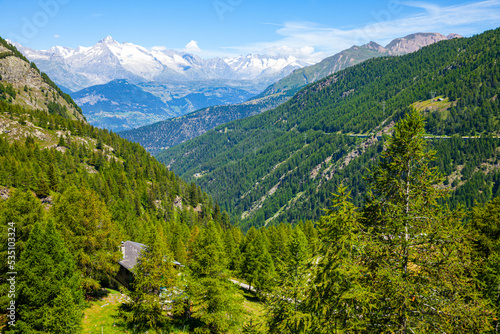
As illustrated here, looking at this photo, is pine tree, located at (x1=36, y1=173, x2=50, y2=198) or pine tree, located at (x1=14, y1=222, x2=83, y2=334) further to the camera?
pine tree, located at (x1=36, y1=173, x2=50, y2=198)

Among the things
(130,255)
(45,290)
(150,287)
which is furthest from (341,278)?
(130,255)

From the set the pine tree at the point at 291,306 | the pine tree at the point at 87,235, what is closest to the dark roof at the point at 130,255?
the pine tree at the point at 87,235

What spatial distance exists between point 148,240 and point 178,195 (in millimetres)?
115748

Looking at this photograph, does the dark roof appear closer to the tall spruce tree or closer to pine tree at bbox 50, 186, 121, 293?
pine tree at bbox 50, 186, 121, 293

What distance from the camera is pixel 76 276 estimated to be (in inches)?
1045

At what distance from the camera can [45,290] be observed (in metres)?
23.5

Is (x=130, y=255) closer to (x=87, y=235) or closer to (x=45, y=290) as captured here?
(x=87, y=235)

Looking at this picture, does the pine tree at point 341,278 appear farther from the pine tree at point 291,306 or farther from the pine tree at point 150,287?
the pine tree at point 150,287

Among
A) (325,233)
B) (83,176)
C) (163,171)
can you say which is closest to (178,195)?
(163,171)

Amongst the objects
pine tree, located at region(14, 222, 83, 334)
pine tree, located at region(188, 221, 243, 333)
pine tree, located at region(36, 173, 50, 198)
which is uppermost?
pine tree, located at region(36, 173, 50, 198)

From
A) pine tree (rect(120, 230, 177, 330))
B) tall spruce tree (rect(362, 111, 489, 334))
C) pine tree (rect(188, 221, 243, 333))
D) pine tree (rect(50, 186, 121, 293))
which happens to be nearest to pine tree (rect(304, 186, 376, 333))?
tall spruce tree (rect(362, 111, 489, 334))

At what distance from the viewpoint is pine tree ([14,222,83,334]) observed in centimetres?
2236

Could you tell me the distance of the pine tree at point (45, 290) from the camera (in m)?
22.4

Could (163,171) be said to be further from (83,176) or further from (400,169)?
(400,169)
